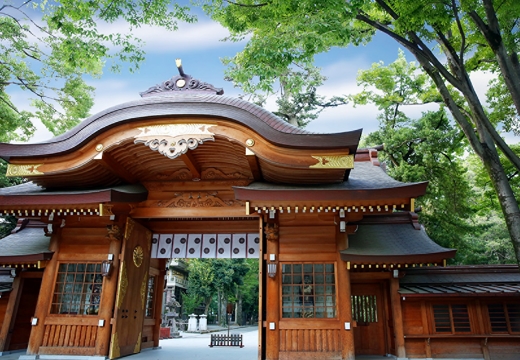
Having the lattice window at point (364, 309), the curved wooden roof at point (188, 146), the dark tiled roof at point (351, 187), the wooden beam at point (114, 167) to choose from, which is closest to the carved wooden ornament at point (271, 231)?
the dark tiled roof at point (351, 187)

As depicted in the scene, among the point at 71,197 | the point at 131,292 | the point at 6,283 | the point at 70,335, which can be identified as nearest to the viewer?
the point at 71,197

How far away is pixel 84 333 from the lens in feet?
26.2

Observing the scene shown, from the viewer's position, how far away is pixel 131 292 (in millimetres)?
8898

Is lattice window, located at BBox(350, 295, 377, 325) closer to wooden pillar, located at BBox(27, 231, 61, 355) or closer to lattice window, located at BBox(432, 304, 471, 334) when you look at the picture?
A: lattice window, located at BBox(432, 304, 471, 334)

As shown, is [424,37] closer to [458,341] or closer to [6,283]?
[458,341]

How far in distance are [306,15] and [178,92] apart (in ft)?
12.5

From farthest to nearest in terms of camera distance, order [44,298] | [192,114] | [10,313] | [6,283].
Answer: [6,283] → [10,313] → [44,298] → [192,114]

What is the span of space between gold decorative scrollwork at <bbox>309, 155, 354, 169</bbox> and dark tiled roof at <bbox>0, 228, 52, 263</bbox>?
6.81 meters

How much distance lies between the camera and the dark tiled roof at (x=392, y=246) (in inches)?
287

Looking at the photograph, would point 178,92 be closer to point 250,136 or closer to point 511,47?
point 250,136

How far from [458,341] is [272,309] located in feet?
14.6

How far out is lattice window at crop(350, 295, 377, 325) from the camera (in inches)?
348

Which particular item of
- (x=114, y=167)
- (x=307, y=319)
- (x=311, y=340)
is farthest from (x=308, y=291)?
(x=114, y=167)

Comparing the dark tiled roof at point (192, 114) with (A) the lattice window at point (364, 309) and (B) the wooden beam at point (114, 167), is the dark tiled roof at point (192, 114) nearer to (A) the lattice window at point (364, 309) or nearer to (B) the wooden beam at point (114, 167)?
(B) the wooden beam at point (114, 167)
